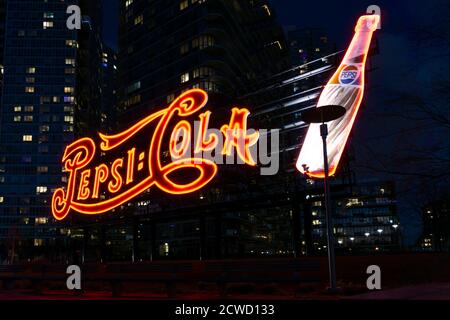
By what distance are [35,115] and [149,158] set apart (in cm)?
15335

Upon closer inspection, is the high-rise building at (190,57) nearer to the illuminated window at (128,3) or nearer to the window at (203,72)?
the illuminated window at (128,3)

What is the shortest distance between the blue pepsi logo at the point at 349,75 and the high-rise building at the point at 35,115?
471 ft

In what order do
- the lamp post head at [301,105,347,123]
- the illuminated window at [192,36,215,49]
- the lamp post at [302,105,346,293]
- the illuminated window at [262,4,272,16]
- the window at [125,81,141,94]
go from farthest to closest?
the illuminated window at [262,4,272,16]
the window at [125,81,141,94]
the illuminated window at [192,36,215,49]
the lamp post head at [301,105,347,123]
the lamp post at [302,105,346,293]

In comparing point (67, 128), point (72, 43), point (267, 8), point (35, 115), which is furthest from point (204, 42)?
point (72, 43)

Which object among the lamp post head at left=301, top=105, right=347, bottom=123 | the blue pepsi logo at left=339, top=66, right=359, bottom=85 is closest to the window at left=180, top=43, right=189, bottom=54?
the blue pepsi logo at left=339, top=66, right=359, bottom=85

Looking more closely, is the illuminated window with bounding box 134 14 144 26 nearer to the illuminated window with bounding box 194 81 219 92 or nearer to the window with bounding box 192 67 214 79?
the window with bounding box 192 67 214 79

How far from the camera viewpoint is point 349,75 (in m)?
20.1

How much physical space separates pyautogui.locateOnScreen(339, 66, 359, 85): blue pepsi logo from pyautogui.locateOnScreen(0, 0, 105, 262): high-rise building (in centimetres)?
14365

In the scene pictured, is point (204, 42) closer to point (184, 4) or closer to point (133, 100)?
point (184, 4)

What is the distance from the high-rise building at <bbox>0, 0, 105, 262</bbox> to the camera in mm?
156625

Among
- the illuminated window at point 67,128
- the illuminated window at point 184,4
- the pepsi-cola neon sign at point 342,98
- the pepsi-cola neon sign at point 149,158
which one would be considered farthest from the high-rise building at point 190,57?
the pepsi-cola neon sign at point 342,98

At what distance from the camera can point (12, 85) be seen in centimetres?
16600
